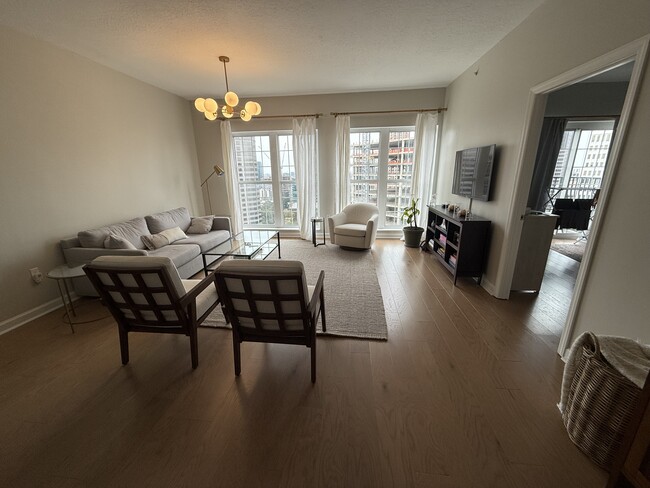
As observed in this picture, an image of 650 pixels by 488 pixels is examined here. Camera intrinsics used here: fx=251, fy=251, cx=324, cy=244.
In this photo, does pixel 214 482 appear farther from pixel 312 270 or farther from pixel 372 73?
pixel 372 73

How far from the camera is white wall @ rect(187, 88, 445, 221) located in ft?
14.3

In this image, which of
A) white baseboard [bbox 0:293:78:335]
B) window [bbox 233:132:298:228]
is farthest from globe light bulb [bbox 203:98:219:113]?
white baseboard [bbox 0:293:78:335]

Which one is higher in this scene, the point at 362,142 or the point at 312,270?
the point at 362,142

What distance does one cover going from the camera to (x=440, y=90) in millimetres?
4297

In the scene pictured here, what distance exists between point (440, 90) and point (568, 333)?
13.5 feet

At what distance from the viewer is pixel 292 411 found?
1.47 metres

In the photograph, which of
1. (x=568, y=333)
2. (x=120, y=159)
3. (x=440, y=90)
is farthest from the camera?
(x=440, y=90)

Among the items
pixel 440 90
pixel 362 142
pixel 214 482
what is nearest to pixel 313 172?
pixel 362 142

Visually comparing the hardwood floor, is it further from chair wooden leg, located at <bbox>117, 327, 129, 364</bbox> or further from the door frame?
the door frame

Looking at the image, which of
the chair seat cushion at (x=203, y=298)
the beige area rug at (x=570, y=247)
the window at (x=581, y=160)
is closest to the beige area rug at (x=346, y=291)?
the chair seat cushion at (x=203, y=298)

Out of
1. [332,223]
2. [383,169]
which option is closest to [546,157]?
[383,169]

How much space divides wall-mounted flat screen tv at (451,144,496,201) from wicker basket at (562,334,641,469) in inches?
82.3

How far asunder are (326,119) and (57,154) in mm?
3698

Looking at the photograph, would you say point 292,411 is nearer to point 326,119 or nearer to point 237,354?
point 237,354
